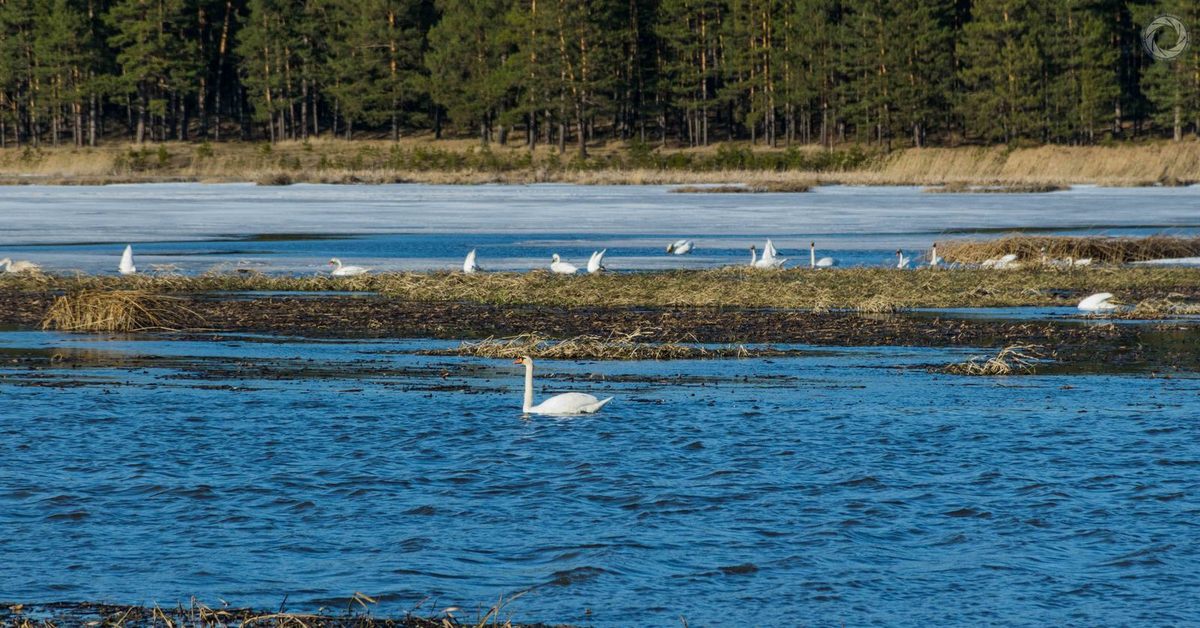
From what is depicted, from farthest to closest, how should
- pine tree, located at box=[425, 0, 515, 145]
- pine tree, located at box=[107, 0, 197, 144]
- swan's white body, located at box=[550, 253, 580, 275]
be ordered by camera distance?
pine tree, located at box=[107, 0, 197, 144] → pine tree, located at box=[425, 0, 515, 145] → swan's white body, located at box=[550, 253, 580, 275]

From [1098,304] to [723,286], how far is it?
20.0 ft

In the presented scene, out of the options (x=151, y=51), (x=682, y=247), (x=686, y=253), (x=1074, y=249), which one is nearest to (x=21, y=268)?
(x=682, y=247)

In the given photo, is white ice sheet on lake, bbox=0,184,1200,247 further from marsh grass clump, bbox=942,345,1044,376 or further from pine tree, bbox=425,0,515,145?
pine tree, bbox=425,0,515,145

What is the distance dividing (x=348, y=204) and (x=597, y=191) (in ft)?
46.4

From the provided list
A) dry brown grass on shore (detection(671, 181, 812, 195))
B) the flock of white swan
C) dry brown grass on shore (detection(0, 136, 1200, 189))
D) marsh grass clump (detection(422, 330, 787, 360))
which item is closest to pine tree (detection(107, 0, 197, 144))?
dry brown grass on shore (detection(0, 136, 1200, 189))

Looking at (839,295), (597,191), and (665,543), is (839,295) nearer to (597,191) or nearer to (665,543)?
(665,543)

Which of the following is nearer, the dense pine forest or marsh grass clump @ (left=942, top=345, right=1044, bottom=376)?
marsh grass clump @ (left=942, top=345, right=1044, bottom=376)

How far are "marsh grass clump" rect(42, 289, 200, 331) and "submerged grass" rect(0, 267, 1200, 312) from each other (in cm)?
383

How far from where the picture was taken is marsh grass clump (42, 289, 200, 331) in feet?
71.2

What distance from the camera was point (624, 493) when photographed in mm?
11234

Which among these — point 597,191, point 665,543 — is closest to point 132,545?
point 665,543

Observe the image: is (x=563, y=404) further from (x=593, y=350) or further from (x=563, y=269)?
(x=563, y=269)

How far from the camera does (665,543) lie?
388 inches

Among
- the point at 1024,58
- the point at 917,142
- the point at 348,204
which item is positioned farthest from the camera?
the point at 917,142
